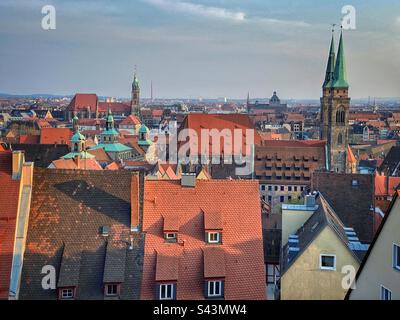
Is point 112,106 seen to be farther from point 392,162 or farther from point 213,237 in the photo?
point 213,237

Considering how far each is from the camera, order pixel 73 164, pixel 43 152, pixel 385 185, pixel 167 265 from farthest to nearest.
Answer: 1. pixel 43 152
2. pixel 73 164
3. pixel 385 185
4. pixel 167 265

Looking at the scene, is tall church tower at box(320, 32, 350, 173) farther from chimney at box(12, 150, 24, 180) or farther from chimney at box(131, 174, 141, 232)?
chimney at box(12, 150, 24, 180)

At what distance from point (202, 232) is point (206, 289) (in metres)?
0.89

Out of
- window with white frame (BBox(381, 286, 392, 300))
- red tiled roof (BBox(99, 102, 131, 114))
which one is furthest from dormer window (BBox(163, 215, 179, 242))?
red tiled roof (BBox(99, 102, 131, 114))

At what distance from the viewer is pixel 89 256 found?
22.3ft

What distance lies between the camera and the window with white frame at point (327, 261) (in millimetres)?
7637

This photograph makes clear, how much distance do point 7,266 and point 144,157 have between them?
2885 cm

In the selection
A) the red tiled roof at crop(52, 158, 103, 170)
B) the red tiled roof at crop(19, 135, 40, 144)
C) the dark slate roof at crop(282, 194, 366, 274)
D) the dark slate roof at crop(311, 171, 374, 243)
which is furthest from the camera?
the red tiled roof at crop(19, 135, 40, 144)

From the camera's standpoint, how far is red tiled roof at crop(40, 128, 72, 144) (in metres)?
30.6

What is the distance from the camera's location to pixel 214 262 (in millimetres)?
6836

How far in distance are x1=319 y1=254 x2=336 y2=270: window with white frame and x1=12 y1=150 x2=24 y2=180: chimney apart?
4.78 m

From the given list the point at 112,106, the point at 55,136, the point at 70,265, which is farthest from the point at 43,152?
the point at 70,265
